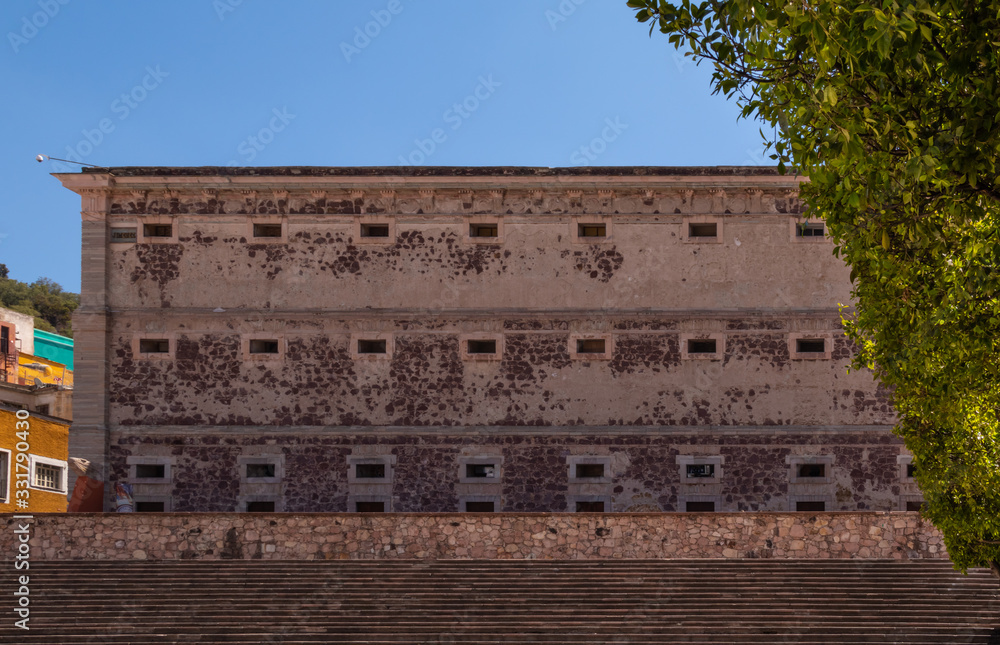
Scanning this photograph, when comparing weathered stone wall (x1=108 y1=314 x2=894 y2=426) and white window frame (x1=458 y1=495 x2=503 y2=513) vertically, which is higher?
weathered stone wall (x1=108 y1=314 x2=894 y2=426)

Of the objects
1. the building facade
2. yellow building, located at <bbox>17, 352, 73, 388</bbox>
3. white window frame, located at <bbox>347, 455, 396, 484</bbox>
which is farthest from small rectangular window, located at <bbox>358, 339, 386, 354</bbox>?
yellow building, located at <bbox>17, 352, 73, 388</bbox>

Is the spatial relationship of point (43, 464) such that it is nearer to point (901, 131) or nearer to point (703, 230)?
point (703, 230)

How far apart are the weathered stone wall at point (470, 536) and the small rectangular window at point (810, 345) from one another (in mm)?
5361

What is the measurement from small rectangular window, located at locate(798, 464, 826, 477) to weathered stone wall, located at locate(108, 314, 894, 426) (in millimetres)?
1021

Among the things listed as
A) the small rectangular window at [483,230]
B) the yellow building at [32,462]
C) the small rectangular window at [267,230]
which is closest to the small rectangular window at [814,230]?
the small rectangular window at [483,230]

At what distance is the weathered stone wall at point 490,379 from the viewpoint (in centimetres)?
2158

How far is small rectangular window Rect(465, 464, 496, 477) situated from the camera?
21422 mm

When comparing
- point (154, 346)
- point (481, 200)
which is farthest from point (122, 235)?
point (481, 200)

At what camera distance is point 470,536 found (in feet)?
57.1

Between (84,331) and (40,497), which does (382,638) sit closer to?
(84,331)

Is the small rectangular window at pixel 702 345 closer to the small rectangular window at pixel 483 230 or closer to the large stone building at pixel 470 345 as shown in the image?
the large stone building at pixel 470 345

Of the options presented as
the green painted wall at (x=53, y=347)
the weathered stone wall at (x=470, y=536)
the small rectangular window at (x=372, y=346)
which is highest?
the green painted wall at (x=53, y=347)

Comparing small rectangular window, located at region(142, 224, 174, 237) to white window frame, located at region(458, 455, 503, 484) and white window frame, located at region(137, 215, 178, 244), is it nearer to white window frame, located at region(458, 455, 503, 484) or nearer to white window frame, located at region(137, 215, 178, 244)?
white window frame, located at region(137, 215, 178, 244)

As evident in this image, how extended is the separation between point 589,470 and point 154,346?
35.4 ft
